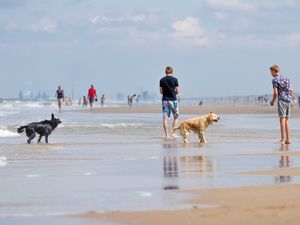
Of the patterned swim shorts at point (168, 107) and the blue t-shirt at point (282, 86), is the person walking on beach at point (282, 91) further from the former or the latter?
the patterned swim shorts at point (168, 107)

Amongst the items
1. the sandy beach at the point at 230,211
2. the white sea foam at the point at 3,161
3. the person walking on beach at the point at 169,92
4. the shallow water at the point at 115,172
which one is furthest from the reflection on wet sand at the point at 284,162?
the person walking on beach at the point at 169,92

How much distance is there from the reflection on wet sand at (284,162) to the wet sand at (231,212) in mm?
1063

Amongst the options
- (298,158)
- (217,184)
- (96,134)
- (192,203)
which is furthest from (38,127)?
(192,203)

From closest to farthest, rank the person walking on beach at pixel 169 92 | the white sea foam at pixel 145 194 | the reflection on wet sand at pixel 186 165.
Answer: the white sea foam at pixel 145 194, the reflection on wet sand at pixel 186 165, the person walking on beach at pixel 169 92

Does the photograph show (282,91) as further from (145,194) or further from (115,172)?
(145,194)

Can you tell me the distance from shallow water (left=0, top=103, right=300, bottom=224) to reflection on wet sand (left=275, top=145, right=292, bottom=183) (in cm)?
1

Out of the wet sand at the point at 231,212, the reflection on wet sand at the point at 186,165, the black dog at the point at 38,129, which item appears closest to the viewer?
the wet sand at the point at 231,212

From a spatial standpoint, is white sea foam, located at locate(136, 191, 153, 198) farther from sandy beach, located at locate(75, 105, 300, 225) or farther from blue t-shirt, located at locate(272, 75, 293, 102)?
blue t-shirt, located at locate(272, 75, 293, 102)

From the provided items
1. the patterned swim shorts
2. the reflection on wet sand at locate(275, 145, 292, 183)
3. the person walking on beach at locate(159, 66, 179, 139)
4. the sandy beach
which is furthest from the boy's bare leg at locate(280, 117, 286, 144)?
the sandy beach

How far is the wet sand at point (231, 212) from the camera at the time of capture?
6.41 m

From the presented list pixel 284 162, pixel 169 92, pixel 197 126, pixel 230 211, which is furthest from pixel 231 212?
pixel 169 92

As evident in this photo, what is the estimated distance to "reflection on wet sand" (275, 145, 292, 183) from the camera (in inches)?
358

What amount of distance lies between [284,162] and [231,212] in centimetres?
501

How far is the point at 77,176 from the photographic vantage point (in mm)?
10031
